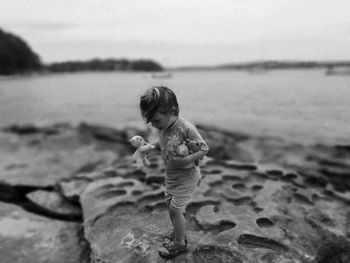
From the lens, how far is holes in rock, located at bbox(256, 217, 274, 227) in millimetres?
3193

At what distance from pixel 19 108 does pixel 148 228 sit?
1588 centimetres

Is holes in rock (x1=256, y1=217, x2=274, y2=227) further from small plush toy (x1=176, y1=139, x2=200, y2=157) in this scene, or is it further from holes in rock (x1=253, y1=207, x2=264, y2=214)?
small plush toy (x1=176, y1=139, x2=200, y2=157)

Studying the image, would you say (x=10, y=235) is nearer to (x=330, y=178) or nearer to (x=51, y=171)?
(x=51, y=171)

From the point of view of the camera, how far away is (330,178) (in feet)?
17.6

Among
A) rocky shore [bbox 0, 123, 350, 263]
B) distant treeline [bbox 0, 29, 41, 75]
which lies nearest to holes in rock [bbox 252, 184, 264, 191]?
rocky shore [bbox 0, 123, 350, 263]

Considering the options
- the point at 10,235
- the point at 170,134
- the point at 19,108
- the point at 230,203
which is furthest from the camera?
the point at 19,108

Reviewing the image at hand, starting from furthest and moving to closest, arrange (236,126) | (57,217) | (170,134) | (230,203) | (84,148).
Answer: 1. (236,126)
2. (84,148)
3. (57,217)
4. (230,203)
5. (170,134)

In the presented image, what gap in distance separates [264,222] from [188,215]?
Answer: 2.47ft

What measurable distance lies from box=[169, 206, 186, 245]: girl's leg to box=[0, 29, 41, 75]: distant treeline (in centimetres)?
6265

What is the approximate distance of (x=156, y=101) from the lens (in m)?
2.28

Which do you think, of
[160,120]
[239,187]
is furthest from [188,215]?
[160,120]

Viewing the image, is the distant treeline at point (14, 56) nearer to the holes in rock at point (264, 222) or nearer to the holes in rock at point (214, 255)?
the holes in rock at point (264, 222)

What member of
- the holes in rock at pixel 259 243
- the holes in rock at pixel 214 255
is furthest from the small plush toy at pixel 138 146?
the holes in rock at pixel 259 243

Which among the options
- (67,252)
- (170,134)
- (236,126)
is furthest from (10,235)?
(236,126)
